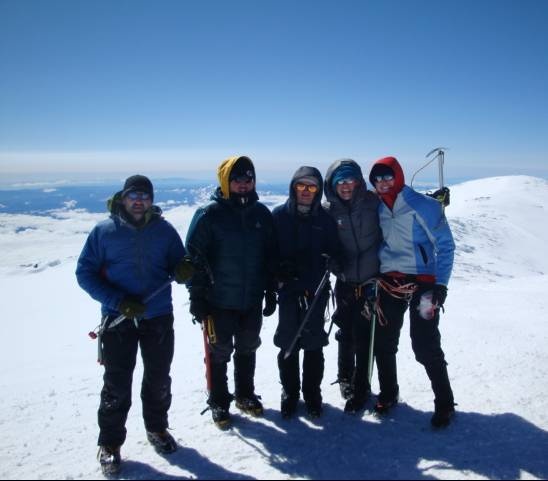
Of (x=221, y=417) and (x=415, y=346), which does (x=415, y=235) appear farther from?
(x=221, y=417)

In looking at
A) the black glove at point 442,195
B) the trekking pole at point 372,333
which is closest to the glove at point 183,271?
the trekking pole at point 372,333

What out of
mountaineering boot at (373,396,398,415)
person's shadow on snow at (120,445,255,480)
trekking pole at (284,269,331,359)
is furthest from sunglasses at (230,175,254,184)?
mountaineering boot at (373,396,398,415)

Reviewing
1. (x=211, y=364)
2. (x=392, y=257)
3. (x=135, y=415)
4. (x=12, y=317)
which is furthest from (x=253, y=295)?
(x=12, y=317)

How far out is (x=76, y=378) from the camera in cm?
729

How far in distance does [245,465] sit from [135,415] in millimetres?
2062

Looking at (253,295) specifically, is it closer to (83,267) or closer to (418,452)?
(83,267)

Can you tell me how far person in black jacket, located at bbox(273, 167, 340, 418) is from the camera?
4.79 meters

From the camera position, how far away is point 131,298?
4.04 meters

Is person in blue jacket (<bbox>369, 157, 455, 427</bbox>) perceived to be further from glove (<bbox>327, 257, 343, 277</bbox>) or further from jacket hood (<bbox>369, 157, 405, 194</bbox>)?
glove (<bbox>327, 257, 343, 277</bbox>)

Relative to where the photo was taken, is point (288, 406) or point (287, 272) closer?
point (287, 272)

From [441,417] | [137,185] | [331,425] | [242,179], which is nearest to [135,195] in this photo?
[137,185]

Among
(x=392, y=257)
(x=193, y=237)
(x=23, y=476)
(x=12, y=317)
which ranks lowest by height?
(x=12, y=317)

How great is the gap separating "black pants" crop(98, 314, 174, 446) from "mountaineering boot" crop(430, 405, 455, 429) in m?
3.22

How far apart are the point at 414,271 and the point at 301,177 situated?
1.81m
